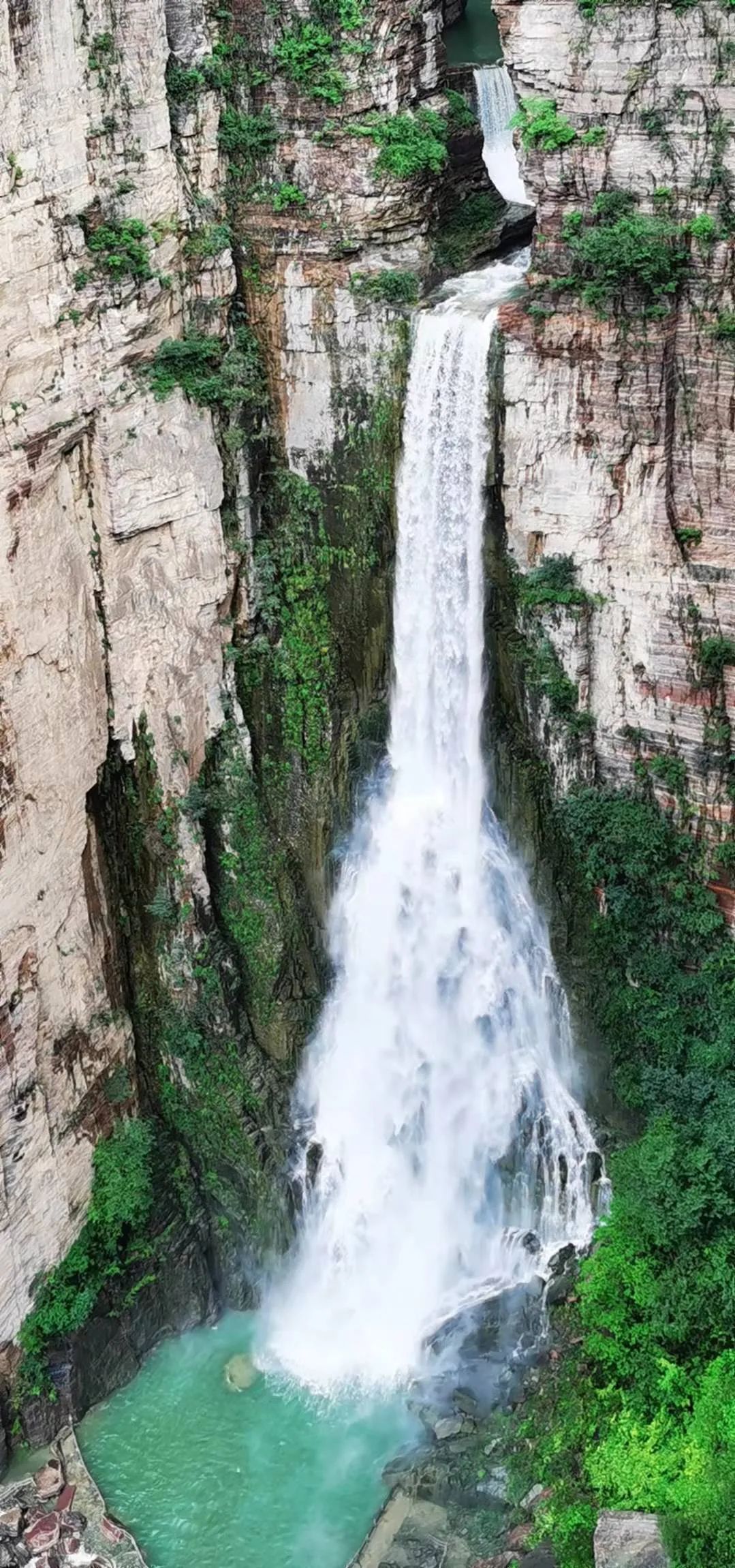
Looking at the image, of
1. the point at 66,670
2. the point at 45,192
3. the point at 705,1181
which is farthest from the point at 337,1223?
the point at 45,192

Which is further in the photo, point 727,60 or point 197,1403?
point 197,1403

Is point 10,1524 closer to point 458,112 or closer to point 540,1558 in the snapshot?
point 540,1558

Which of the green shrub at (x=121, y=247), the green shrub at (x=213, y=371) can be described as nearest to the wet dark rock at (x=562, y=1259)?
the green shrub at (x=213, y=371)

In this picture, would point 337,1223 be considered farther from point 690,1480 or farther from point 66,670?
point 66,670

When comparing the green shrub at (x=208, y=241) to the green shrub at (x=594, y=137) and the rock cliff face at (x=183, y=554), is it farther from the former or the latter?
the green shrub at (x=594, y=137)

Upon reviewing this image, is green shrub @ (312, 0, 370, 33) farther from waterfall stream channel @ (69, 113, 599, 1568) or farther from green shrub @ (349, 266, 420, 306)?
waterfall stream channel @ (69, 113, 599, 1568)

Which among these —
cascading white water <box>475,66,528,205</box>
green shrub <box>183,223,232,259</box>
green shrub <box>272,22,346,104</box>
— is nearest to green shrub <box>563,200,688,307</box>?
green shrub <box>272,22,346,104</box>
